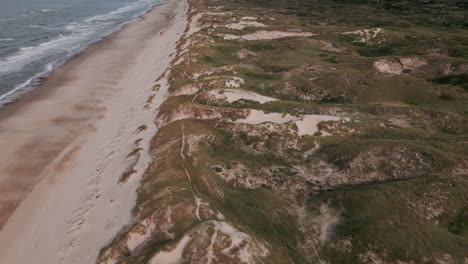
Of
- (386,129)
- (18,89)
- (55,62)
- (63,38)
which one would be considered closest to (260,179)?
(386,129)

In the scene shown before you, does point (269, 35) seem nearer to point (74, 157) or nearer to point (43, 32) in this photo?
point (74, 157)

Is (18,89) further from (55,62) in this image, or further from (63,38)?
(63,38)

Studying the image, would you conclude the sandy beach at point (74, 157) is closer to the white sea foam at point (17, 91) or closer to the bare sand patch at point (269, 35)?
the white sea foam at point (17, 91)

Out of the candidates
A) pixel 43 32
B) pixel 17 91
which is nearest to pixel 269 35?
pixel 17 91

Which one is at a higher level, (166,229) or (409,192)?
(409,192)

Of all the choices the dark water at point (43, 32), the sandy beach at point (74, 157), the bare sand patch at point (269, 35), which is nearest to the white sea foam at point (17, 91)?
the dark water at point (43, 32)
